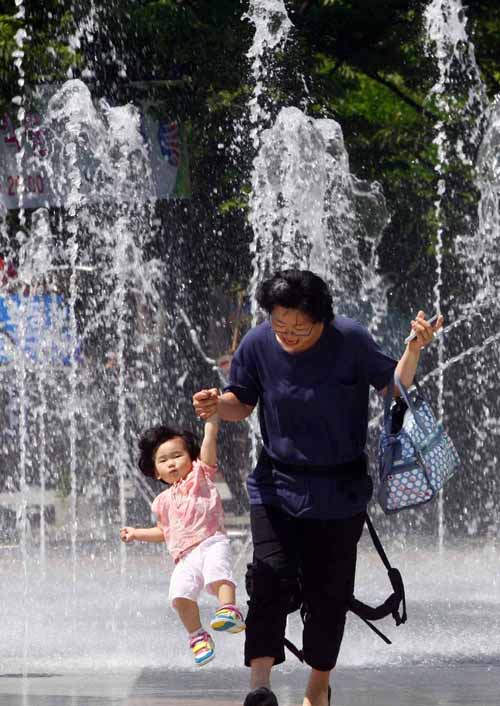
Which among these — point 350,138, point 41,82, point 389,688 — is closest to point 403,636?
point 389,688

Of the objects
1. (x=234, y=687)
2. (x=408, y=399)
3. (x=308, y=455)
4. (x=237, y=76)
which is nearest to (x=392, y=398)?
(x=408, y=399)

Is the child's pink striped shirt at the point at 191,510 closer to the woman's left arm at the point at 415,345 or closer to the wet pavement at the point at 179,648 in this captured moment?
the wet pavement at the point at 179,648

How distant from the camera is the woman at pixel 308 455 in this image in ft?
17.4

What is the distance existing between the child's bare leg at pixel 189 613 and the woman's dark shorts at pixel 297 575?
57 centimetres

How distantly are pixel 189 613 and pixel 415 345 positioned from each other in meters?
1.36

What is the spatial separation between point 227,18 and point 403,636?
9687mm

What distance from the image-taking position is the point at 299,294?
5.25 m

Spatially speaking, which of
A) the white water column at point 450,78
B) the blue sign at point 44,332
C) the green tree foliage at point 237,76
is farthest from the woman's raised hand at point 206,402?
the white water column at point 450,78

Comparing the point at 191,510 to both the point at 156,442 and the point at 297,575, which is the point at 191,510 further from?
the point at 297,575

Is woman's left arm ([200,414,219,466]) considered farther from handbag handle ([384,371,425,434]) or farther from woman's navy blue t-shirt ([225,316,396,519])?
handbag handle ([384,371,425,434])

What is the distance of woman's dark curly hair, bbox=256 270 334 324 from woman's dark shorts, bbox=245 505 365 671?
620 millimetres

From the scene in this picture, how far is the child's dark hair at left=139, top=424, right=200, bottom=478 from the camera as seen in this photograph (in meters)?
6.11

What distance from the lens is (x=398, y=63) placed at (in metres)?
18.0

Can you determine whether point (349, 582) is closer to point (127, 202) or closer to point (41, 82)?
point (41, 82)
